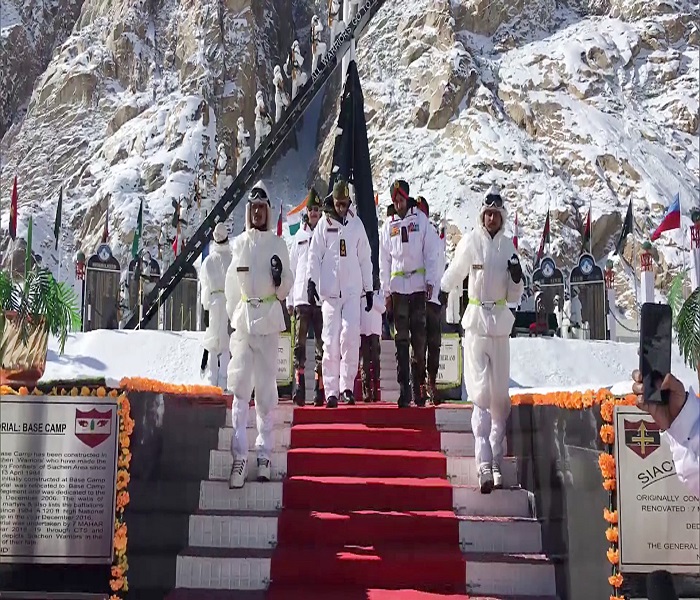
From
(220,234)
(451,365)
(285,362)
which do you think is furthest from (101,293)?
(451,365)

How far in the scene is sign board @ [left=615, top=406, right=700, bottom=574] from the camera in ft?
10.1

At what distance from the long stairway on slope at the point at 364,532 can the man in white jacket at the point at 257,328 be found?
0.86 feet

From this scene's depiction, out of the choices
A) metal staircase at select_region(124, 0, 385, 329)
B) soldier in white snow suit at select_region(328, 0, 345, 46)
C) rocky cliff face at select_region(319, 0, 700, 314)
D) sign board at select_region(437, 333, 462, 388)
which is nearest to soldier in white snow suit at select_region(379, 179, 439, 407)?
sign board at select_region(437, 333, 462, 388)

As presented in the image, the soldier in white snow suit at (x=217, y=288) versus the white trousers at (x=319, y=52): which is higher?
the white trousers at (x=319, y=52)

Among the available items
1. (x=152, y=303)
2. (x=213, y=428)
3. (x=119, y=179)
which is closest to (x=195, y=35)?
(x=119, y=179)

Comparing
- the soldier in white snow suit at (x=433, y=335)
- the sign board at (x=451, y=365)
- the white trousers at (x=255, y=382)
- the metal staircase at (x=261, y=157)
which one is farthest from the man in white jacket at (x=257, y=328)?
the metal staircase at (x=261, y=157)

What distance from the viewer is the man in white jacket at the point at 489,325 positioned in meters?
4.30

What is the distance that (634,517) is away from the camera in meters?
3.12

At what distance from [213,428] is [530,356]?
15.0ft

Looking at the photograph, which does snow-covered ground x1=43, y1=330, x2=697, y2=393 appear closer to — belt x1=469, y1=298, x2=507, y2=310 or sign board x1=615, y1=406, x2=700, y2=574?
belt x1=469, y1=298, x2=507, y2=310

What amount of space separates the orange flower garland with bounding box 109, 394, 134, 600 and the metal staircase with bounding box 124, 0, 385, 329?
21.3ft

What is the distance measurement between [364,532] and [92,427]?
1575 mm

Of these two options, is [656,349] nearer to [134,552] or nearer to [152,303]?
[134,552]

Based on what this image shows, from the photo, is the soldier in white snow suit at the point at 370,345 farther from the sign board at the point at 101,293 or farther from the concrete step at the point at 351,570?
the sign board at the point at 101,293
